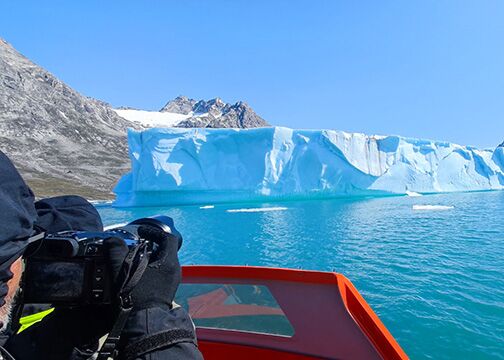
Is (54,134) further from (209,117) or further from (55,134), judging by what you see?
(209,117)

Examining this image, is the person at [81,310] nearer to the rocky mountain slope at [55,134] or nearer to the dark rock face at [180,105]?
the rocky mountain slope at [55,134]

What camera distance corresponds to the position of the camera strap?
2.15 feet

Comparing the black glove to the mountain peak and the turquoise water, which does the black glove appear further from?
the mountain peak

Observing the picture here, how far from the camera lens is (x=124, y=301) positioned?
668 mm

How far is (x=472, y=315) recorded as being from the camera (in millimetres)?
4711

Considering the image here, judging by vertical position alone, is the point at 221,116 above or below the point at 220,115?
below

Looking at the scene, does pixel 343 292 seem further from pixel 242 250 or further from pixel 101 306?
pixel 242 250

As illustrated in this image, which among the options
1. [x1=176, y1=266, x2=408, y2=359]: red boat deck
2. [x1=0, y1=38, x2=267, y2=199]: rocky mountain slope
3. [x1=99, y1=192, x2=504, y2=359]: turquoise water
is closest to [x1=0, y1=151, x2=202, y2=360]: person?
[x1=176, y1=266, x2=408, y2=359]: red boat deck

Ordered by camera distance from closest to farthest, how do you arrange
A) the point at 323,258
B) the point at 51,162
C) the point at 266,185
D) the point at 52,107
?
the point at 323,258
the point at 266,185
the point at 51,162
the point at 52,107

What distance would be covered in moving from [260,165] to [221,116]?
111 metres

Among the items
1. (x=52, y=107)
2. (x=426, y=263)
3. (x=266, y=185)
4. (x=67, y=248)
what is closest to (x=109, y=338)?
(x=67, y=248)

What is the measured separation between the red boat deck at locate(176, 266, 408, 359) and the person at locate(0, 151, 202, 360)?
4.52ft

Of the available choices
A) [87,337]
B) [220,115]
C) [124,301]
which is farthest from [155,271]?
[220,115]

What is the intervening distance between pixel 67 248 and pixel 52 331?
20 centimetres
